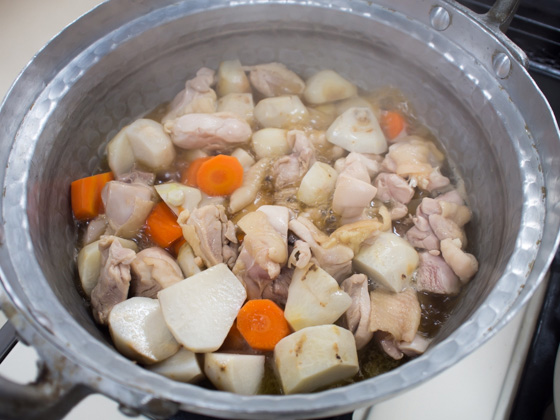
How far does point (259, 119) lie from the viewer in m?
1.76

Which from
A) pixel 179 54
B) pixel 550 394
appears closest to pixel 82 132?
pixel 179 54

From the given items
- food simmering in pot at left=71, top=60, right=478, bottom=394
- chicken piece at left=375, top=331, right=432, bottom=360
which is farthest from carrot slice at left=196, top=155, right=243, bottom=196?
chicken piece at left=375, top=331, right=432, bottom=360

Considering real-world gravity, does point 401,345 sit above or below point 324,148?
below

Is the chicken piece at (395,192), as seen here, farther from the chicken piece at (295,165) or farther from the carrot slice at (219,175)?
the carrot slice at (219,175)

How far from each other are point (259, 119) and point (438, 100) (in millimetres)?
656

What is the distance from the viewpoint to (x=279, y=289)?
137cm

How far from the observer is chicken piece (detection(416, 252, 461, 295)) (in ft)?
4.57

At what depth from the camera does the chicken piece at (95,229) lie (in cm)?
151

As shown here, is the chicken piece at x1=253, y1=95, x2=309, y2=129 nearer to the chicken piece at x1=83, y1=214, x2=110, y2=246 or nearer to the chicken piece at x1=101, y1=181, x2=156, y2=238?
the chicken piece at x1=101, y1=181, x2=156, y2=238

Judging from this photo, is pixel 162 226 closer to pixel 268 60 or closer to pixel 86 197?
pixel 86 197

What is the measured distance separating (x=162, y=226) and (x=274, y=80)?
731mm

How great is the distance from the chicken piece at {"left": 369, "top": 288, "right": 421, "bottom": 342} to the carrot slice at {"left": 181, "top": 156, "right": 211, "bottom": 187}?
72cm

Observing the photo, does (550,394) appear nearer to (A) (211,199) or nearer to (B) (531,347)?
(B) (531,347)

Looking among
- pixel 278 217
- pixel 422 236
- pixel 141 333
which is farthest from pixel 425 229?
pixel 141 333
